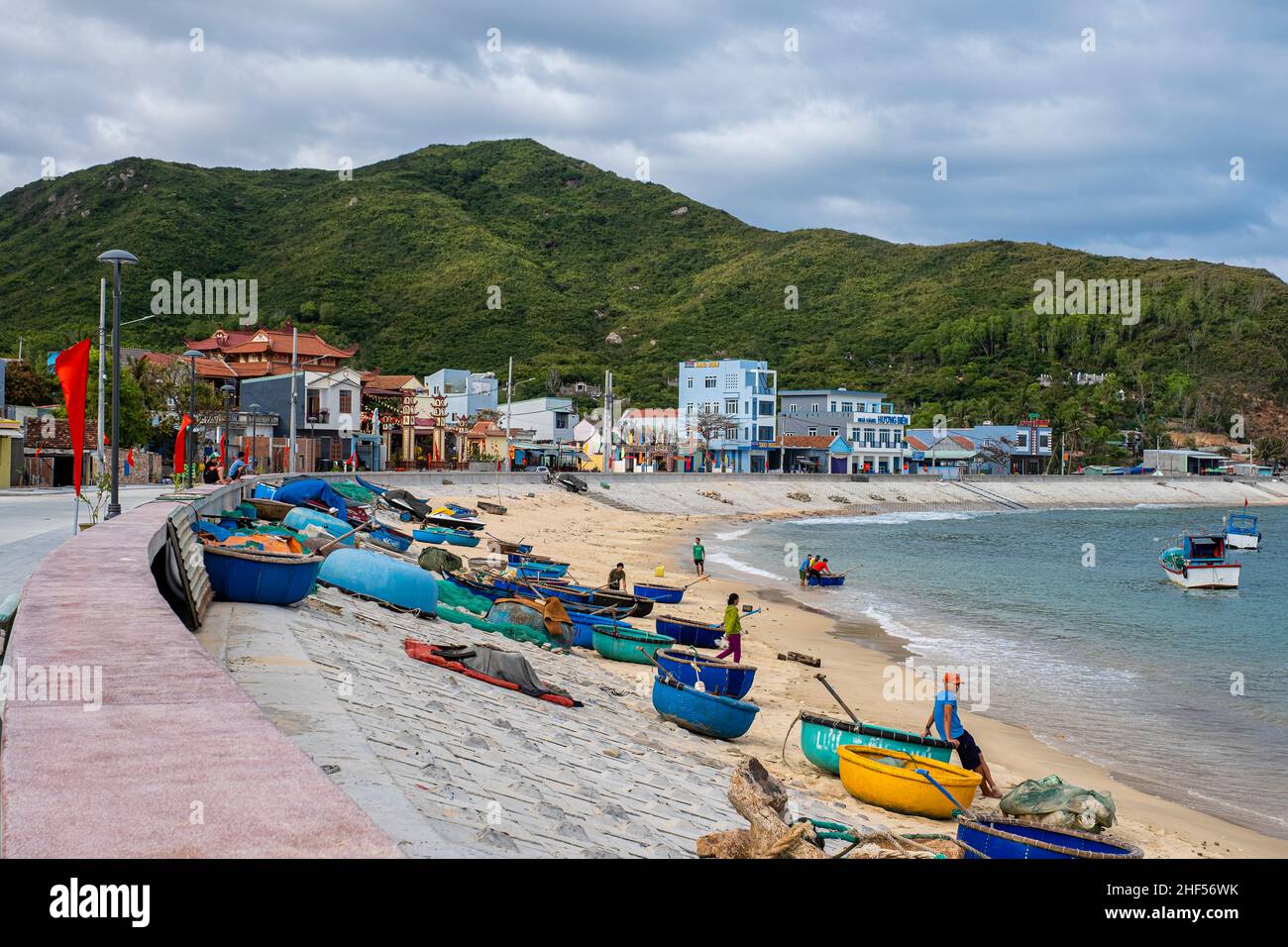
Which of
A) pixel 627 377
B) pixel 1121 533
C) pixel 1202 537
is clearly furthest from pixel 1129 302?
pixel 1202 537

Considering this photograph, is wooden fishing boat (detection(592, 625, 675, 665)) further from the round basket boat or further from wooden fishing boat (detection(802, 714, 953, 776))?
the round basket boat

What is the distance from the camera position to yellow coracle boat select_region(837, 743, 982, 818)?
13.5 m

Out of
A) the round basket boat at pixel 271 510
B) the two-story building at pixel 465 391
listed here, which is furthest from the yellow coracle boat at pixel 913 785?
the two-story building at pixel 465 391

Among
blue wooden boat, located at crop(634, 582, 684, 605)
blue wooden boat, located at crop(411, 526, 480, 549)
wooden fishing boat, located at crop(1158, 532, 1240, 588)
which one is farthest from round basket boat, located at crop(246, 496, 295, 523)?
wooden fishing boat, located at crop(1158, 532, 1240, 588)

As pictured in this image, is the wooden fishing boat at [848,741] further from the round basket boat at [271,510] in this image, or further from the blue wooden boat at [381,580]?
the round basket boat at [271,510]

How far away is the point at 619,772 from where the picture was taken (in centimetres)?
1214

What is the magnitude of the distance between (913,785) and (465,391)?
97617mm

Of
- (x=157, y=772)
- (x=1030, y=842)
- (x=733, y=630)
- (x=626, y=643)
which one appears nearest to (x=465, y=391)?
(x=626, y=643)

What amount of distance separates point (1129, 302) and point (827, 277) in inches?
2028

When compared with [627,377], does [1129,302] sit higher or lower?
higher

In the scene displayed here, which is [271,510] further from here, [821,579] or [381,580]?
[821,579]

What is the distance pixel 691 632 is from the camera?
79.7 feet

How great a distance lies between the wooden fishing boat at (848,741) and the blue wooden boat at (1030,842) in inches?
123

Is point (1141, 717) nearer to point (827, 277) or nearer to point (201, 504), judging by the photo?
point (201, 504)
